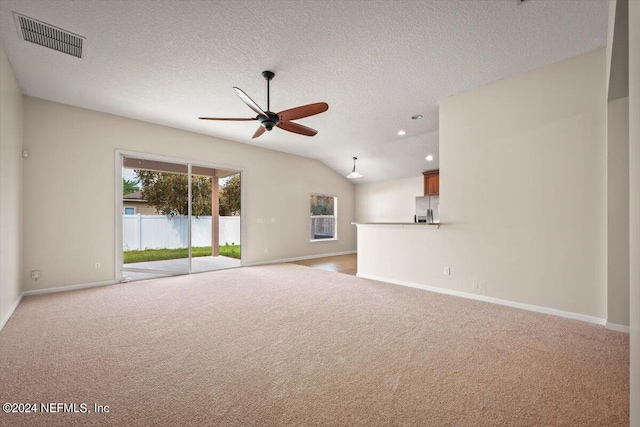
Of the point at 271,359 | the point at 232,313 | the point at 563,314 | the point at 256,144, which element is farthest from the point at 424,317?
the point at 256,144

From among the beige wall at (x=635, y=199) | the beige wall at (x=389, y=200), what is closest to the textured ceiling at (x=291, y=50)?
the beige wall at (x=635, y=199)

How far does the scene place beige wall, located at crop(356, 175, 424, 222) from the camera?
825 cm

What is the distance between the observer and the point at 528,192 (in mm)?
3424

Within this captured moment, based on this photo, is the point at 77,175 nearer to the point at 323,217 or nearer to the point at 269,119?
the point at 269,119

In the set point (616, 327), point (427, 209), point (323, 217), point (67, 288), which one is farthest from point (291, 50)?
point (323, 217)

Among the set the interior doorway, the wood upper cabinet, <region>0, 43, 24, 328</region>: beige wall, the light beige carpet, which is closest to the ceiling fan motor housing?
the light beige carpet

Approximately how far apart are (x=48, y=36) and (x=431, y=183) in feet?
24.1

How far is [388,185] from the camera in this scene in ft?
28.9

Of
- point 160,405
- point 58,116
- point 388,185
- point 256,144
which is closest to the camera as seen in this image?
point 160,405

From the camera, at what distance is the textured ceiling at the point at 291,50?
246 cm

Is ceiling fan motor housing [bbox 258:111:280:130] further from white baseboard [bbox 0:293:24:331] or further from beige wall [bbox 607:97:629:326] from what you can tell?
beige wall [bbox 607:97:629:326]

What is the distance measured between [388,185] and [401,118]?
3.87m

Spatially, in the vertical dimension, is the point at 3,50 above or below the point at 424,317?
above

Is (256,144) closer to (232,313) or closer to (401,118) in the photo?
(401,118)
